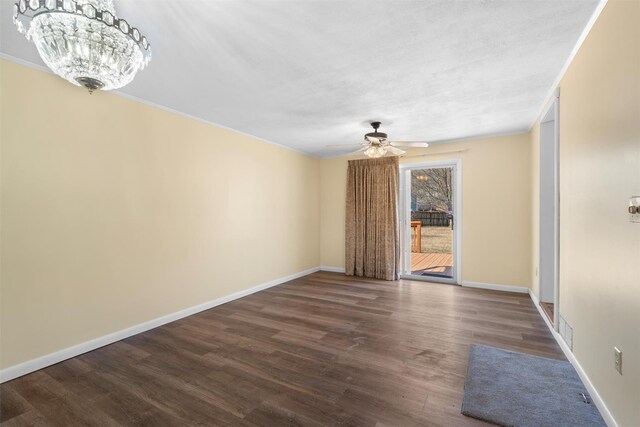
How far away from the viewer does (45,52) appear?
4.33 feet

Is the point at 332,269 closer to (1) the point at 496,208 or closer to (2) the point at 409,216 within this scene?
(2) the point at 409,216

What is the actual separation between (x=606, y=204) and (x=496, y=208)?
122 inches

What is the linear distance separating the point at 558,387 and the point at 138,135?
4.29 meters

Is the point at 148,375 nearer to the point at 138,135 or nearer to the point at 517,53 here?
the point at 138,135

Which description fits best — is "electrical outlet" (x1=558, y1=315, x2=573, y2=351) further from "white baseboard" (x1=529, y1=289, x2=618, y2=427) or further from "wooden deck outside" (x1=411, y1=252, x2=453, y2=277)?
"wooden deck outside" (x1=411, y1=252, x2=453, y2=277)

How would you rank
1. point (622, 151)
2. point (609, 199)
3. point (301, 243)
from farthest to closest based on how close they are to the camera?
point (301, 243), point (609, 199), point (622, 151)

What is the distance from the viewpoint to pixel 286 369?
7.73 feet

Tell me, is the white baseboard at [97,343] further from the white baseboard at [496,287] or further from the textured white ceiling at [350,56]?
the white baseboard at [496,287]

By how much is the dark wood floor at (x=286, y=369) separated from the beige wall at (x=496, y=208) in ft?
2.79

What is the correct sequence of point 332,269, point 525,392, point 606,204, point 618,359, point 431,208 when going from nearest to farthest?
point 618,359
point 606,204
point 525,392
point 431,208
point 332,269

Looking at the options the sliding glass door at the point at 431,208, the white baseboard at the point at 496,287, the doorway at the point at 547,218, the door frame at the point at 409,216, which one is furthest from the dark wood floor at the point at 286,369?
the sliding glass door at the point at 431,208


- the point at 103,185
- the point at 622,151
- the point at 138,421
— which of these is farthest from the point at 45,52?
the point at 622,151

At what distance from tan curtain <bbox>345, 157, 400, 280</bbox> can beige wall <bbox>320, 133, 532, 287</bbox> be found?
94 centimetres

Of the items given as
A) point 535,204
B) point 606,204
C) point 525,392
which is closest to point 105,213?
point 525,392
